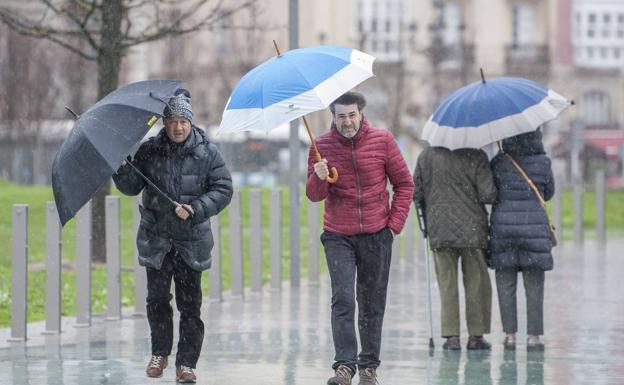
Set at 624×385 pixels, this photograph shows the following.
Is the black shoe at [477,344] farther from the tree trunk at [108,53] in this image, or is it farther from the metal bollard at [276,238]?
the tree trunk at [108,53]

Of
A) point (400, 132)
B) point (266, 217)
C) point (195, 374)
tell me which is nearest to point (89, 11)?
point (195, 374)

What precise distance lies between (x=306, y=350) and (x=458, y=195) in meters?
1.52

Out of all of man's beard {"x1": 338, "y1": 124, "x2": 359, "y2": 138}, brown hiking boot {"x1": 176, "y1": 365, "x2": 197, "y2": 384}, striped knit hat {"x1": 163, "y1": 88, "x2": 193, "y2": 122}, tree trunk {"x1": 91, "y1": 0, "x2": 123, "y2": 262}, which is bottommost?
brown hiking boot {"x1": 176, "y1": 365, "x2": 197, "y2": 384}

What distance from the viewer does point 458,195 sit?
39.4 feet

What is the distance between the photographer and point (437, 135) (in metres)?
12.1

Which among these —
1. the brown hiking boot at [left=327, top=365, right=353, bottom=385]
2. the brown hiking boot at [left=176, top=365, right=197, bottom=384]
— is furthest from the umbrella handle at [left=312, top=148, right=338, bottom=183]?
the brown hiking boot at [left=176, top=365, right=197, bottom=384]

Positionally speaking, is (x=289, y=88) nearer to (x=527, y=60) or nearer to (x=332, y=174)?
(x=332, y=174)

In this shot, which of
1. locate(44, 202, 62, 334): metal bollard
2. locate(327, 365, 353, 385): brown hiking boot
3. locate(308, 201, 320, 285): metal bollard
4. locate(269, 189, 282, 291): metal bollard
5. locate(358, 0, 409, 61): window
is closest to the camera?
locate(327, 365, 353, 385): brown hiking boot

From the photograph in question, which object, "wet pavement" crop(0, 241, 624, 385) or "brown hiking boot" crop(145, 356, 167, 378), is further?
"wet pavement" crop(0, 241, 624, 385)

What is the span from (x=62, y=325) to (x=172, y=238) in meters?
4.11

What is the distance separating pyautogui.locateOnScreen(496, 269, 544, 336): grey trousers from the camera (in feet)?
40.2

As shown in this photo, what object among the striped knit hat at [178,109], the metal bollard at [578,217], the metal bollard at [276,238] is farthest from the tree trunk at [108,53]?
the metal bollard at [578,217]

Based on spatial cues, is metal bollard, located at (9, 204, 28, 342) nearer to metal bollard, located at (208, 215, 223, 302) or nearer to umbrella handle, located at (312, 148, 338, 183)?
metal bollard, located at (208, 215, 223, 302)

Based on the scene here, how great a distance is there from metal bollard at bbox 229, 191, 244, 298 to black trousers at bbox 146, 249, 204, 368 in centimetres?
602
